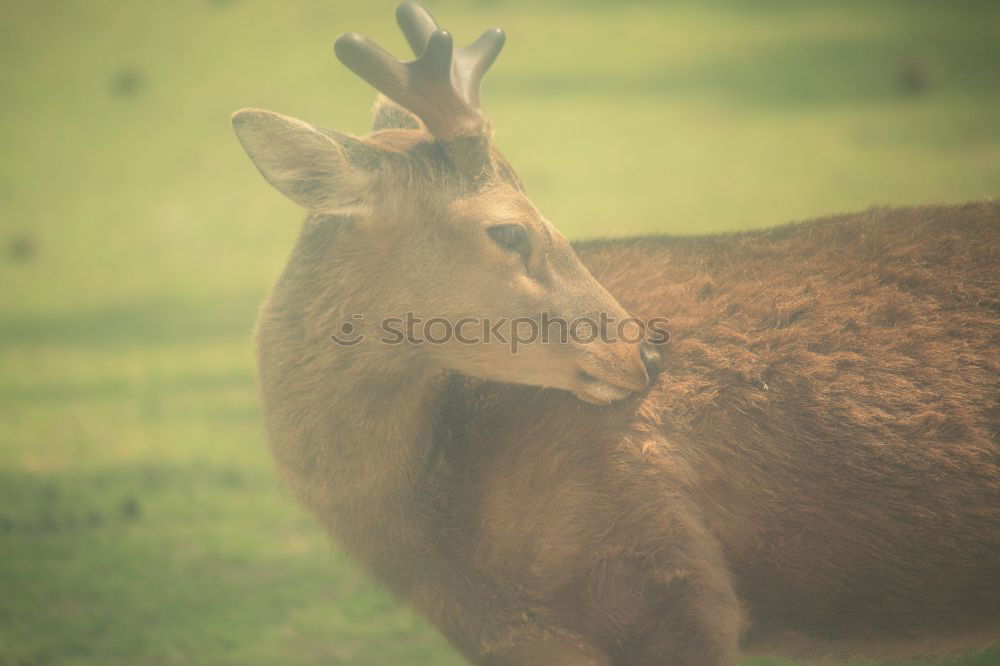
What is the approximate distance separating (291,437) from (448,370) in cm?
59

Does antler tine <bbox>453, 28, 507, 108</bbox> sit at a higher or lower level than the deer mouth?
higher

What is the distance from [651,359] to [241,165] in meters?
6.64

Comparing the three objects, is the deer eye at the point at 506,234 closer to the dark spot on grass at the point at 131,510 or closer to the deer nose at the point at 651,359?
the deer nose at the point at 651,359

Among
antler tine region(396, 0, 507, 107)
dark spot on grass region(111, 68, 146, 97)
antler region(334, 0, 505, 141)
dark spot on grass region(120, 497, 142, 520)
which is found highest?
dark spot on grass region(111, 68, 146, 97)

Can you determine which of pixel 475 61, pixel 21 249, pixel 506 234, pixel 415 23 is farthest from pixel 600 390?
pixel 21 249

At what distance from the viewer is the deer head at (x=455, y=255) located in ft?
9.97

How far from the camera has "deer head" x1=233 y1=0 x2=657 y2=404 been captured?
3039 mm

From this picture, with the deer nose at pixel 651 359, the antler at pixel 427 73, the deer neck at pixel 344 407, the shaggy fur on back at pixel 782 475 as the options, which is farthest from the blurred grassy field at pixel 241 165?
the antler at pixel 427 73

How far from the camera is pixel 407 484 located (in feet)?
10.4

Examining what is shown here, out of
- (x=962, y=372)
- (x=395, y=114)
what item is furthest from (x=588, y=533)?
(x=395, y=114)

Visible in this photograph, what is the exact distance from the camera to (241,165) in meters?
8.80

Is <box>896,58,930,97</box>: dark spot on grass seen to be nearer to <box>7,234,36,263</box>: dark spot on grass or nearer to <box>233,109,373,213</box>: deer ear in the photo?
<box>233,109,373,213</box>: deer ear

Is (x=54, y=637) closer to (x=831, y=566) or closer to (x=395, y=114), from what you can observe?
(x=395, y=114)

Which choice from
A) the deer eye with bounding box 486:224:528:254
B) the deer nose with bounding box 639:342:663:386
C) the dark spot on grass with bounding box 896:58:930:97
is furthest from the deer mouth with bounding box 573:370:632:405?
the dark spot on grass with bounding box 896:58:930:97
